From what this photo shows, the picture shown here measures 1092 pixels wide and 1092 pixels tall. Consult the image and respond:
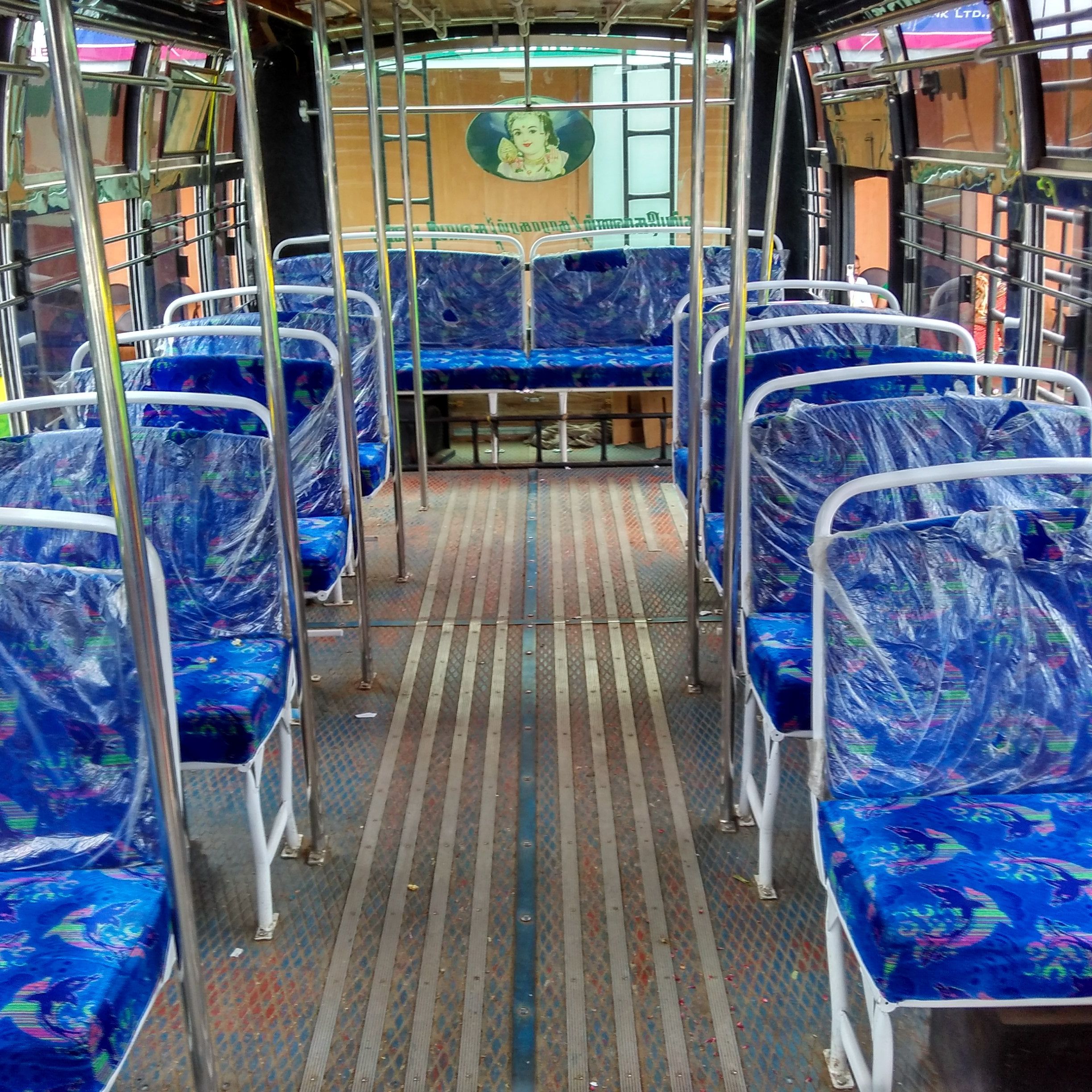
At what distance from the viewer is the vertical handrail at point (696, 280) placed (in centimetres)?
288

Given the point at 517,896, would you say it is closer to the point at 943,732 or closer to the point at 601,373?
the point at 943,732

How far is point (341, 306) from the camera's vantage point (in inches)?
144

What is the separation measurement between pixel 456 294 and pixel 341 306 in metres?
3.46

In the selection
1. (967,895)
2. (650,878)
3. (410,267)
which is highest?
(410,267)

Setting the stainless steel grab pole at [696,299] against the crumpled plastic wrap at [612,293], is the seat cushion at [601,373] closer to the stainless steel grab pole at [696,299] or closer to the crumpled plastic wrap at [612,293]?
the crumpled plastic wrap at [612,293]

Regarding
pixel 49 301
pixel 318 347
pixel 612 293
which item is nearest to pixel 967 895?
pixel 49 301

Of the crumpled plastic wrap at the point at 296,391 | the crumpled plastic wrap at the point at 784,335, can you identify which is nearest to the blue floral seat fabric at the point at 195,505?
the crumpled plastic wrap at the point at 296,391

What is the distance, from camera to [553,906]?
110 inches

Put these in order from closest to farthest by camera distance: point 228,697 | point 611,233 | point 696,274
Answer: point 228,697, point 696,274, point 611,233

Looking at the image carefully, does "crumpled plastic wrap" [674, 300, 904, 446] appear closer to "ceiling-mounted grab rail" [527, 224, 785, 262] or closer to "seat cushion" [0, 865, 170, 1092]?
"ceiling-mounted grab rail" [527, 224, 785, 262]

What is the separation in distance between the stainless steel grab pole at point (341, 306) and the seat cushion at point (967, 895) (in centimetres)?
210

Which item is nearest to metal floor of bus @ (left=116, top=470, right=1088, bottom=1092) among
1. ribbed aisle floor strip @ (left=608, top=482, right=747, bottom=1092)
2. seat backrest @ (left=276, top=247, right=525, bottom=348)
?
ribbed aisle floor strip @ (left=608, top=482, right=747, bottom=1092)

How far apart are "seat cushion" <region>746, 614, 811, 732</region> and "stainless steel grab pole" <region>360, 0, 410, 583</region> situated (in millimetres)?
1720

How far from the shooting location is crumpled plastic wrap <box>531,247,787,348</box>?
6.96m
